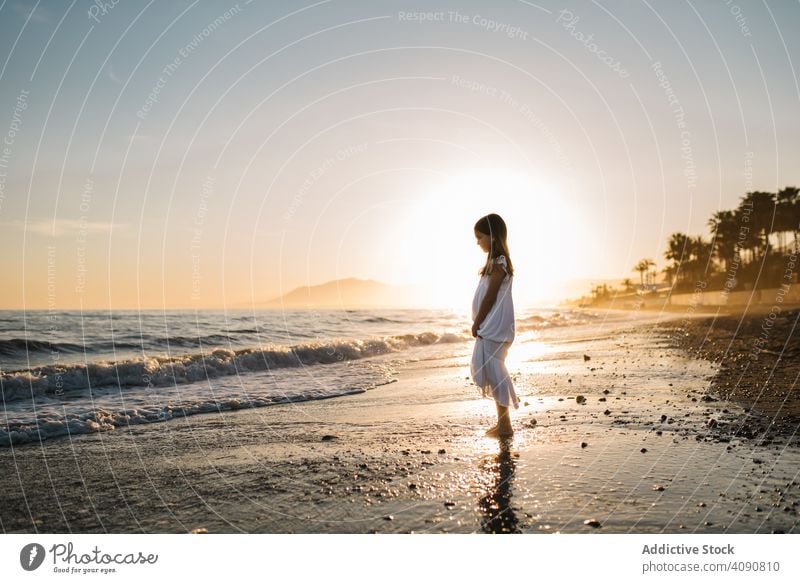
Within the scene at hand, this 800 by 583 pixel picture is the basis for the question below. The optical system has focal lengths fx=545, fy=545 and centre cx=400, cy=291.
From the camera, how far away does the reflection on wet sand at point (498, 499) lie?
4705 mm

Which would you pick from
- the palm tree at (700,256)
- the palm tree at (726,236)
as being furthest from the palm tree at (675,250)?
the palm tree at (726,236)

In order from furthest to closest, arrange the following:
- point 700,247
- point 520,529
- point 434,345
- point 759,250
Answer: point 700,247, point 759,250, point 434,345, point 520,529

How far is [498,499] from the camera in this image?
520 cm

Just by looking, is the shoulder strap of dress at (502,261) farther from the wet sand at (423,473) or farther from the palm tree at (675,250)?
the palm tree at (675,250)

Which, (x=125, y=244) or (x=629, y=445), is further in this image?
(x=125, y=244)

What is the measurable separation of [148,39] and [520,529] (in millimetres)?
11757

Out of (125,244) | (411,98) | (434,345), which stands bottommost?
(434,345)

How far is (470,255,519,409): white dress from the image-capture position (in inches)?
319

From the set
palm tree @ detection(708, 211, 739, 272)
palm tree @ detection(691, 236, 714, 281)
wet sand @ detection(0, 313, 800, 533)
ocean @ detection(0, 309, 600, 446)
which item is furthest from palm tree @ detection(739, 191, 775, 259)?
wet sand @ detection(0, 313, 800, 533)

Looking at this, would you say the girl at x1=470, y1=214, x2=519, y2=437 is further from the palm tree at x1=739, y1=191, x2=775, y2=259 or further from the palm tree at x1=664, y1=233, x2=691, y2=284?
the palm tree at x1=664, y1=233, x2=691, y2=284

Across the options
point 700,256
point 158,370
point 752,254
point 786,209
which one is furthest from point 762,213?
point 158,370

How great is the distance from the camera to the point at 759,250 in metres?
99.4

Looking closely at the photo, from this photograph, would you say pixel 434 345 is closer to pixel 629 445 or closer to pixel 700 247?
pixel 629 445
